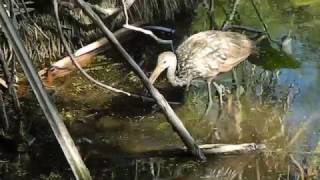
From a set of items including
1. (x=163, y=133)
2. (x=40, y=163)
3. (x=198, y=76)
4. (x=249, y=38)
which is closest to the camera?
(x=40, y=163)

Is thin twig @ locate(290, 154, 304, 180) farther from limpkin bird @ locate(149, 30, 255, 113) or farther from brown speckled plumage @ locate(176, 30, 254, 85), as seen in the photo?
brown speckled plumage @ locate(176, 30, 254, 85)

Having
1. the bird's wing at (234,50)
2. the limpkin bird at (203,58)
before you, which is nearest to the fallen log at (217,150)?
the limpkin bird at (203,58)

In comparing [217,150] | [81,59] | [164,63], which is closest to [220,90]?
[164,63]

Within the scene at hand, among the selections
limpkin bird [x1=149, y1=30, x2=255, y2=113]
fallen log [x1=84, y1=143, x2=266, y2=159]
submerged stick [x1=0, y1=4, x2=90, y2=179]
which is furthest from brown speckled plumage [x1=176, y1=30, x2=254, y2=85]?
submerged stick [x1=0, y1=4, x2=90, y2=179]

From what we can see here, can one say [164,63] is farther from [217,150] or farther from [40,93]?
[40,93]

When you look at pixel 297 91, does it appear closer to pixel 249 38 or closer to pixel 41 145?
pixel 249 38

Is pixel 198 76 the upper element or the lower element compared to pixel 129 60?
lower

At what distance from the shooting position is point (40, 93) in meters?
2.98

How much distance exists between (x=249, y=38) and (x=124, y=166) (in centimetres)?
234

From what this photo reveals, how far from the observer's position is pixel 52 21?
6441 millimetres

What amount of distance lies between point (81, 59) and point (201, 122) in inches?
68.9

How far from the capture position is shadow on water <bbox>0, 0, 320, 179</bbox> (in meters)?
4.34

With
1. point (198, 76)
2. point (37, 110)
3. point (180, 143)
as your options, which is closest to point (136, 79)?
point (198, 76)

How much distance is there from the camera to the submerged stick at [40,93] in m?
2.72
